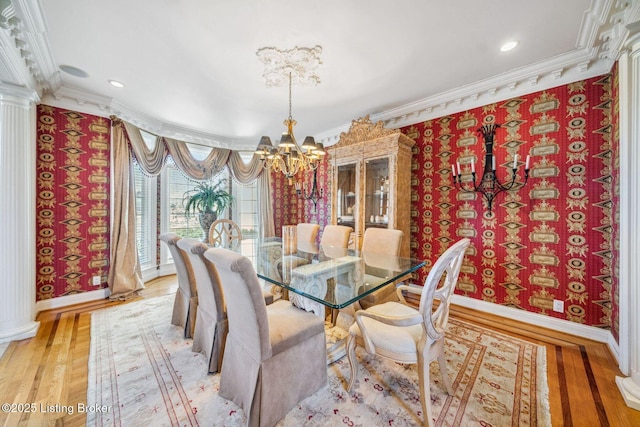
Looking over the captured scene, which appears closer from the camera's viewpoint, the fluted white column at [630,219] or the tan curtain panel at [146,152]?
the fluted white column at [630,219]

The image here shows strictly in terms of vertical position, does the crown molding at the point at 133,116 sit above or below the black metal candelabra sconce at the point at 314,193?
above

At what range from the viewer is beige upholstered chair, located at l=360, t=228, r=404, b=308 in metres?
1.90

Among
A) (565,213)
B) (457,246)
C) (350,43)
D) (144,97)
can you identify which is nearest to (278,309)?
(457,246)

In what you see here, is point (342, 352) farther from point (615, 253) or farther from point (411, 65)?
point (411, 65)

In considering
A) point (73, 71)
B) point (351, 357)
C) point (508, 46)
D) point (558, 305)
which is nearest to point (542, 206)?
point (558, 305)

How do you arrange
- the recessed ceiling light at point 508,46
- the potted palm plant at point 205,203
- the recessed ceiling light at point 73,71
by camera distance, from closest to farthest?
the recessed ceiling light at point 508,46
the recessed ceiling light at point 73,71
the potted palm plant at point 205,203

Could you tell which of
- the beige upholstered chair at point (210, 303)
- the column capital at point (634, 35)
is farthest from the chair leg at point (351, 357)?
the column capital at point (634, 35)

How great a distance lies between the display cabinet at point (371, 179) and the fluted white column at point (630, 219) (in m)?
1.74

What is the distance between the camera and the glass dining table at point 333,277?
1586mm

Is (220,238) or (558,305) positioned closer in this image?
(558,305)

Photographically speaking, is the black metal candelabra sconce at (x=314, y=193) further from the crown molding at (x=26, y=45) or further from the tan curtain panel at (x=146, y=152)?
the crown molding at (x=26, y=45)

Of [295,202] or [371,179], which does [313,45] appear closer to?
[371,179]

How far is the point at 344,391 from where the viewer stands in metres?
1.59

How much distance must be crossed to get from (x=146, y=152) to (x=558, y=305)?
5394mm
